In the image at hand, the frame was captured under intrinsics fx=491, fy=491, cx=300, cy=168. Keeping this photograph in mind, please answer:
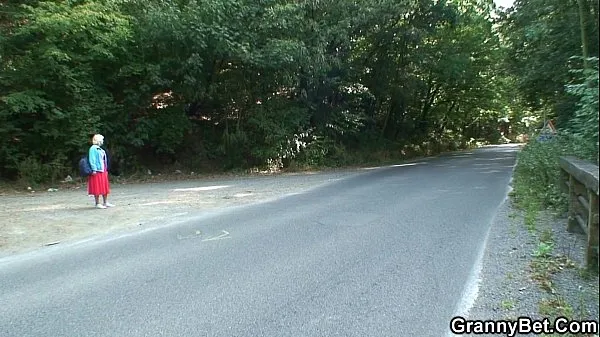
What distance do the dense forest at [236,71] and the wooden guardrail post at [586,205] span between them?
22.9 ft

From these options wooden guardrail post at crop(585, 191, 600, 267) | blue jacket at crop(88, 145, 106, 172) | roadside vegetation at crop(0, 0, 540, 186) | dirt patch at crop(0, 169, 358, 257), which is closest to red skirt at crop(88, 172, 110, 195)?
blue jacket at crop(88, 145, 106, 172)

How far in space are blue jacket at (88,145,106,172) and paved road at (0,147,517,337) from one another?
3222 millimetres

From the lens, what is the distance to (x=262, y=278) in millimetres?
5566

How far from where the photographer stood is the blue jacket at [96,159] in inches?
436

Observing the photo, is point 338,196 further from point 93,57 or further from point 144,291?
point 93,57

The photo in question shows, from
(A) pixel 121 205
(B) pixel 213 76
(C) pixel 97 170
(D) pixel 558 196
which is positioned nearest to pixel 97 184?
(C) pixel 97 170

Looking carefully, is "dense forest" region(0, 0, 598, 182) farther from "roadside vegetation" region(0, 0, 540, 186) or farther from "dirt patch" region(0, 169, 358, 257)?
"dirt patch" region(0, 169, 358, 257)

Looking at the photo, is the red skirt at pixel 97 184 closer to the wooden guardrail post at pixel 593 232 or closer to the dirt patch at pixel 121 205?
the dirt patch at pixel 121 205

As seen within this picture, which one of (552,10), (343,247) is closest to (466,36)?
(552,10)

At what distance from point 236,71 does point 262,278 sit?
16383 millimetres

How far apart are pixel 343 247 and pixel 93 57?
13.7m

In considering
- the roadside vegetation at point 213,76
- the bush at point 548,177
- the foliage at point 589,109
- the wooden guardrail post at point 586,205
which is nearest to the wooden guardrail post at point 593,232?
the wooden guardrail post at point 586,205

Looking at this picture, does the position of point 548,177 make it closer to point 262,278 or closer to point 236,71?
point 262,278

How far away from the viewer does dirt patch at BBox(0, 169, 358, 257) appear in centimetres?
880
